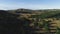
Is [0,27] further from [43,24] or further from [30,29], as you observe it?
[43,24]

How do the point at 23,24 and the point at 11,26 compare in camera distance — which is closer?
the point at 11,26

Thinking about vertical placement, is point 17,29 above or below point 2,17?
below

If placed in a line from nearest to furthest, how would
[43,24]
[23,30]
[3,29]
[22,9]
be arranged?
[3,29], [23,30], [43,24], [22,9]

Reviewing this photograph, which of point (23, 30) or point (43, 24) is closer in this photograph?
point (23, 30)

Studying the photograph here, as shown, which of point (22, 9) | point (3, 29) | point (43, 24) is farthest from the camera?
point (22, 9)

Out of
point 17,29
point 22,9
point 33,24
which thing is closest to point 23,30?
point 17,29

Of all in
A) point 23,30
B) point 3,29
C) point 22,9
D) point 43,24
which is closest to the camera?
point 3,29

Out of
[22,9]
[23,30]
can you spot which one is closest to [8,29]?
[23,30]

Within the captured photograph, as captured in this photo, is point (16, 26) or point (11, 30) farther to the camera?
point (16, 26)

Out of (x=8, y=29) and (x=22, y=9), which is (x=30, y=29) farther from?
(x=22, y=9)
